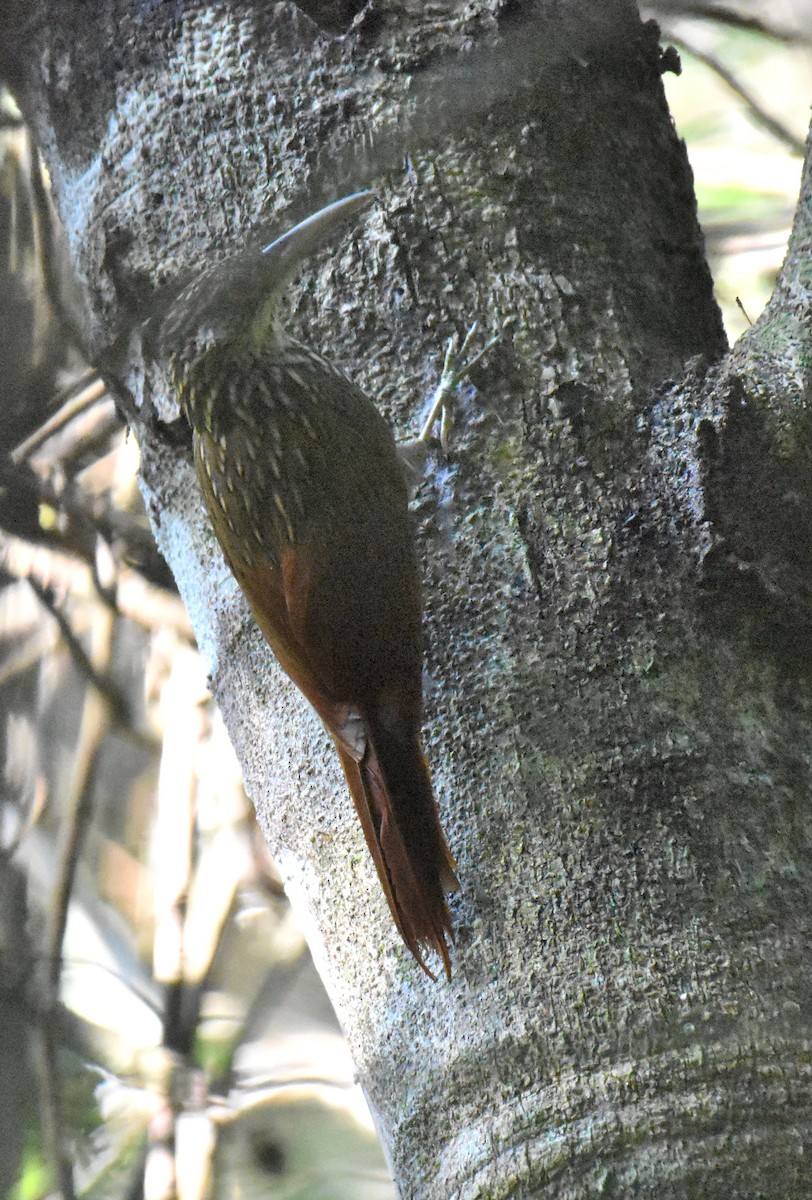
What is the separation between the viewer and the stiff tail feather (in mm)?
1200

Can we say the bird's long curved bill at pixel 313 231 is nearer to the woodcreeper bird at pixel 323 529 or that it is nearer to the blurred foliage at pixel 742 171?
the woodcreeper bird at pixel 323 529

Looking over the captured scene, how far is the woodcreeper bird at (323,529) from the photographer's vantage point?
1276 millimetres

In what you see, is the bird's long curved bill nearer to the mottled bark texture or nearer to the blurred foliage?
the mottled bark texture

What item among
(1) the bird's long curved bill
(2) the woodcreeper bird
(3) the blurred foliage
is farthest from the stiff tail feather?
(3) the blurred foliage

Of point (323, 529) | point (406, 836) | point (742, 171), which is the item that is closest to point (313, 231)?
point (323, 529)

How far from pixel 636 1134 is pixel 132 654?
2.57 metres

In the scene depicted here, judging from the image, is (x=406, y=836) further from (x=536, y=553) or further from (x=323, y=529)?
(x=323, y=529)

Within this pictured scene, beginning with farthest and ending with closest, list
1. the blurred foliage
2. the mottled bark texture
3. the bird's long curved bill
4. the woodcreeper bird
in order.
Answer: the blurred foliage → the bird's long curved bill → the woodcreeper bird → the mottled bark texture

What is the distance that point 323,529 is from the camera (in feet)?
5.40

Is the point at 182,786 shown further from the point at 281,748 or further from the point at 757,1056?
the point at 757,1056

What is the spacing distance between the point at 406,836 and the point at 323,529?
0.53m

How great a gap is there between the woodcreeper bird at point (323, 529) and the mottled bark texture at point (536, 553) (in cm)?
4

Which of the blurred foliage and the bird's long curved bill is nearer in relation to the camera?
the bird's long curved bill

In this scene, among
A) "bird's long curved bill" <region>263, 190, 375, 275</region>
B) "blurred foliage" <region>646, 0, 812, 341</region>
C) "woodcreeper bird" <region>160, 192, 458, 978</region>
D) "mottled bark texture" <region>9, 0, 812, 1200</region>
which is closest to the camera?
"mottled bark texture" <region>9, 0, 812, 1200</region>
